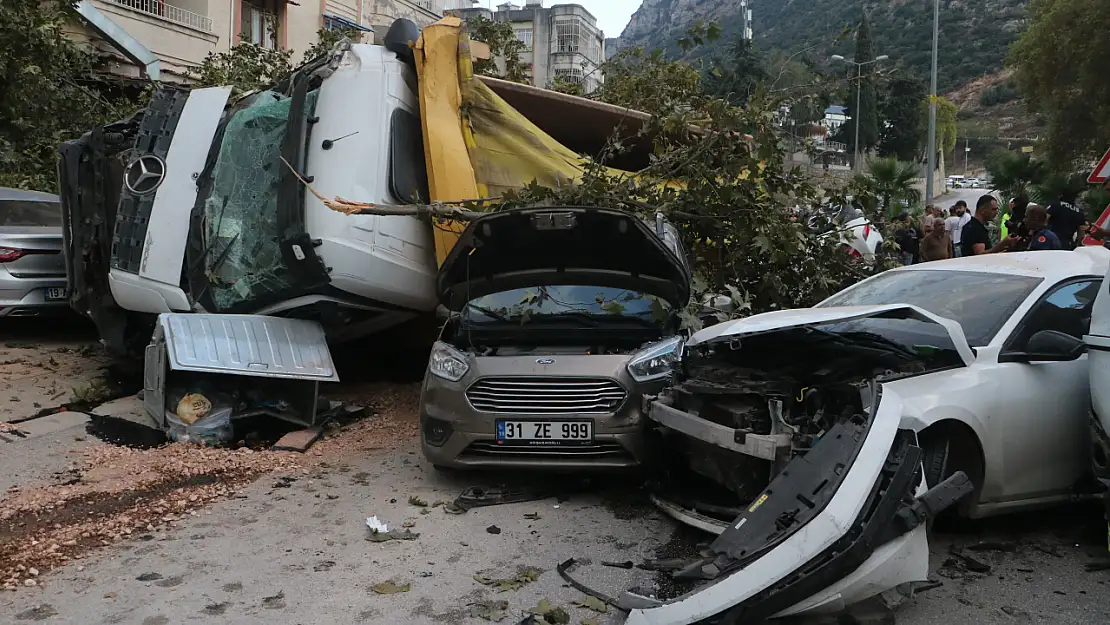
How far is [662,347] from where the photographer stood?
5.24 m

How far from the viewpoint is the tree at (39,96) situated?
1273 centimetres

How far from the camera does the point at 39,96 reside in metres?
13.3

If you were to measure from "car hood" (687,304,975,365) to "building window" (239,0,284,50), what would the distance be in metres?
20.2

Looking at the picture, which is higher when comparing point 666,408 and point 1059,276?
point 1059,276

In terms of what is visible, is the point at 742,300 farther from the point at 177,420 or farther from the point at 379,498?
the point at 177,420

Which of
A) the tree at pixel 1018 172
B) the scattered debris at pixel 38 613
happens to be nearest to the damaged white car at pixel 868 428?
the scattered debris at pixel 38 613

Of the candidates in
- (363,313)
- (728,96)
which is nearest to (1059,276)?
(728,96)

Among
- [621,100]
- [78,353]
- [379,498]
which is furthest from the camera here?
[621,100]

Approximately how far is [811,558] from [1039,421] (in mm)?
1895

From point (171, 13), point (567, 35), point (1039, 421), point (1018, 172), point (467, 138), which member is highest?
point (567, 35)

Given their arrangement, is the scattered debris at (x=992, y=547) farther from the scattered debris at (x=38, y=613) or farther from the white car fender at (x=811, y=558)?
the scattered debris at (x=38, y=613)

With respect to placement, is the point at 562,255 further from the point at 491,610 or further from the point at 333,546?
the point at 491,610

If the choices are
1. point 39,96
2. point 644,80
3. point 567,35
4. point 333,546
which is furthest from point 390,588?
point 567,35

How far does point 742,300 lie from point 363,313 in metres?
3.19
